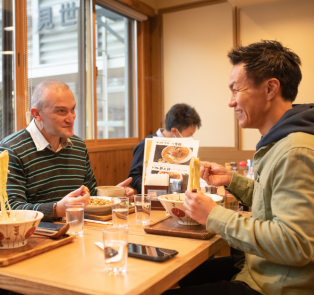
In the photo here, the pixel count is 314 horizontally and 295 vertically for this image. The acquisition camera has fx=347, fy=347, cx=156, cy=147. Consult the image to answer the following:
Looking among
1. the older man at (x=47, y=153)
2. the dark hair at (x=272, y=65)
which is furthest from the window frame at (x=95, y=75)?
the dark hair at (x=272, y=65)

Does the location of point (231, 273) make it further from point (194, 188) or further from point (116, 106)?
point (116, 106)

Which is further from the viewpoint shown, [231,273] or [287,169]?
[231,273]

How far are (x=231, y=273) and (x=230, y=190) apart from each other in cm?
35

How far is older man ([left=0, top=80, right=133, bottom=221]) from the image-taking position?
5.61 feet

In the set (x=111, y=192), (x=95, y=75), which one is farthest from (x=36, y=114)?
(x=95, y=75)

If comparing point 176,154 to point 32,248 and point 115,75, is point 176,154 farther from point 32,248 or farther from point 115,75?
point 115,75

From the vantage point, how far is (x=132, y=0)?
4.09 m

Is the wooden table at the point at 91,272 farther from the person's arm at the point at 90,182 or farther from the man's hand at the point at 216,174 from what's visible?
the person's arm at the point at 90,182

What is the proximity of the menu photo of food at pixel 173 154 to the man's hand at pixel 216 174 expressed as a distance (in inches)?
6.7

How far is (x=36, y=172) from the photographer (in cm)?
175

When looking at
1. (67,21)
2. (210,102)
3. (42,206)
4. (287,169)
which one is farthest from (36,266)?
(210,102)

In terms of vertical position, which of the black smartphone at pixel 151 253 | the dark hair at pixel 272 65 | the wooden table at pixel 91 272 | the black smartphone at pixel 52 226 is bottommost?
the wooden table at pixel 91 272

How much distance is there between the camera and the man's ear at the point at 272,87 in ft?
4.08

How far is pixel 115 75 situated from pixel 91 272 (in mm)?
3436
